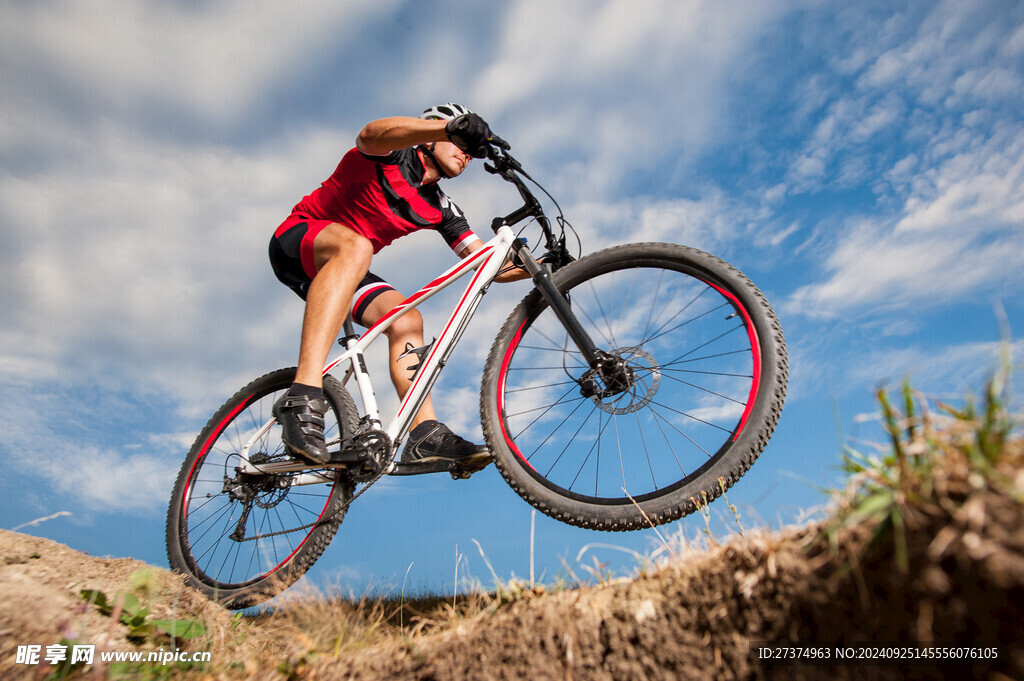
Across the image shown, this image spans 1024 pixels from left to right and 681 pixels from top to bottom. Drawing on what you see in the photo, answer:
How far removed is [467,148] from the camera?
2.98 meters

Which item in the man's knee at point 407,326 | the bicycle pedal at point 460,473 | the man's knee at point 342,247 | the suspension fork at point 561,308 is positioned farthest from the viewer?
the man's knee at point 407,326

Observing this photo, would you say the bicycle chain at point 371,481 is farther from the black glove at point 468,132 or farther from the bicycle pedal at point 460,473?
the black glove at point 468,132

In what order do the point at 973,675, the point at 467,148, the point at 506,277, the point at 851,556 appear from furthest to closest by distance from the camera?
the point at 506,277 < the point at 467,148 < the point at 851,556 < the point at 973,675

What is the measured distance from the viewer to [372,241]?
376 cm

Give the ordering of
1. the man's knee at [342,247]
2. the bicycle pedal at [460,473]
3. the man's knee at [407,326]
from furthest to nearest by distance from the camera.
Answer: the man's knee at [407,326] → the man's knee at [342,247] → the bicycle pedal at [460,473]

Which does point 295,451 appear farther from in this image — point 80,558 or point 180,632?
point 80,558

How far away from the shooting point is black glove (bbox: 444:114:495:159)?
9.55 feet

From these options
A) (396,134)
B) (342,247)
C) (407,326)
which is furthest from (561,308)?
(342,247)

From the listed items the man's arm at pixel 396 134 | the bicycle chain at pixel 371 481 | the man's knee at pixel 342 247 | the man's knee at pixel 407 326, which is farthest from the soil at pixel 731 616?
the man's arm at pixel 396 134

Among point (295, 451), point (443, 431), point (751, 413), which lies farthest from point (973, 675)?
point (295, 451)

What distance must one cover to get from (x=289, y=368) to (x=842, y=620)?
144 inches

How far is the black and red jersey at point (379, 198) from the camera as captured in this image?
3631 millimetres

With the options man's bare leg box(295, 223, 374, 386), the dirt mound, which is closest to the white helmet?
man's bare leg box(295, 223, 374, 386)

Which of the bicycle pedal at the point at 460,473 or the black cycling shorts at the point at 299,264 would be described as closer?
the bicycle pedal at the point at 460,473
